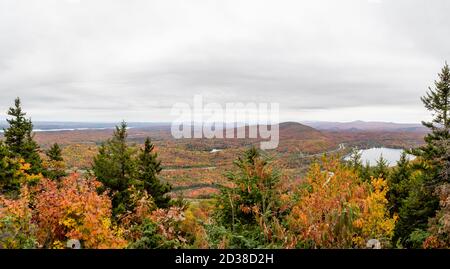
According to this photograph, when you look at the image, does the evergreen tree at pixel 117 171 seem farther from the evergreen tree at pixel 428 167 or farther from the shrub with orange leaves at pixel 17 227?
the evergreen tree at pixel 428 167

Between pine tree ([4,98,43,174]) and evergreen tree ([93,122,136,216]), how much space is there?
13.4 m

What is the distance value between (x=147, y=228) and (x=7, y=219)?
330 cm

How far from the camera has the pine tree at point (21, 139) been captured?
34188mm

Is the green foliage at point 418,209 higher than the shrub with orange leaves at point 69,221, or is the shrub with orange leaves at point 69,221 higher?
the shrub with orange leaves at point 69,221

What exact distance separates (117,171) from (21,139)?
56.0ft

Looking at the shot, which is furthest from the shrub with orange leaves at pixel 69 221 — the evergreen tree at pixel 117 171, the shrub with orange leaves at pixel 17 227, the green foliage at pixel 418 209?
the green foliage at pixel 418 209

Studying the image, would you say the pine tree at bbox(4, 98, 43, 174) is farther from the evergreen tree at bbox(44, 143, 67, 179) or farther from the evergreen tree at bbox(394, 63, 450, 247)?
the evergreen tree at bbox(394, 63, 450, 247)

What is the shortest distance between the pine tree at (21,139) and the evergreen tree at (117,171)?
43.9ft

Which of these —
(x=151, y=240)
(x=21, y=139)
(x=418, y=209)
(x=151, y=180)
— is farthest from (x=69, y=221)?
(x=21, y=139)

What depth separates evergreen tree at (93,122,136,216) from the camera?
963 inches

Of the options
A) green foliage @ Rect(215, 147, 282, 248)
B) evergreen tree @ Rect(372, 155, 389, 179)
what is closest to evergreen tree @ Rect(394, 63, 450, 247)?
evergreen tree @ Rect(372, 155, 389, 179)

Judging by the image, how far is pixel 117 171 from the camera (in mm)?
24953
